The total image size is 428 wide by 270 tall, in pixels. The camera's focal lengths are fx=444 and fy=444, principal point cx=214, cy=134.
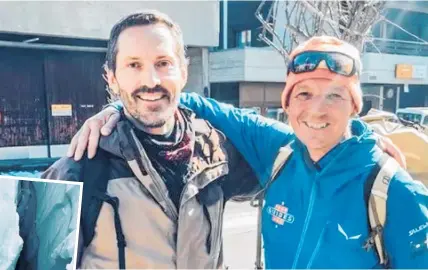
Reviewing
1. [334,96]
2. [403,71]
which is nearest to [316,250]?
[334,96]

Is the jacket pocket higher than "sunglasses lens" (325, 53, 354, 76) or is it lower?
lower

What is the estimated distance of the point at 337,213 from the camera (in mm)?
1676

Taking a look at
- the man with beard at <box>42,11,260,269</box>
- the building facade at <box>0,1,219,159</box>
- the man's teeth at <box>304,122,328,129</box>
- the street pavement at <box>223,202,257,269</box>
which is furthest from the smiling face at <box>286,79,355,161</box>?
the building facade at <box>0,1,219,159</box>

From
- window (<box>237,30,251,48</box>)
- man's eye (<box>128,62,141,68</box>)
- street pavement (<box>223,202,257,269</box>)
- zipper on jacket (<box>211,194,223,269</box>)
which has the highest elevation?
window (<box>237,30,251,48</box>)

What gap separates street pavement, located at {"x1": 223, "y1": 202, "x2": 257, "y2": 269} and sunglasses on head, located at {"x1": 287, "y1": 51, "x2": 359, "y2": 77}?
3393mm

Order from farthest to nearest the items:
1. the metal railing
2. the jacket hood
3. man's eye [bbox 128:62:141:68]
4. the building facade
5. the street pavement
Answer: the metal railing < the building facade < the street pavement < man's eye [bbox 128:62:141:68] < the jacket hood

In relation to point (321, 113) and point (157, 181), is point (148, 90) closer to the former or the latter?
point (157, 181)

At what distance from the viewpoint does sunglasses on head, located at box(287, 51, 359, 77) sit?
1721 millimetres

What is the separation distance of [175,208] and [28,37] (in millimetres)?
10065

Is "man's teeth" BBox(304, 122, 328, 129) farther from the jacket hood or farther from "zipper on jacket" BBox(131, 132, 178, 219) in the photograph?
"zipper on jacket" BBox(131, 132, 178, 219)

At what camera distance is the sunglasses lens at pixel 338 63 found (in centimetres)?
172

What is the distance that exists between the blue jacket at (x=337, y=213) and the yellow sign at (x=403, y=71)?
15.9 m

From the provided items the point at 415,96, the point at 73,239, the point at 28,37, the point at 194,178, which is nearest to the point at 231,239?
the point at 194,178

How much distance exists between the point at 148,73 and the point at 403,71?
16.6 meters
